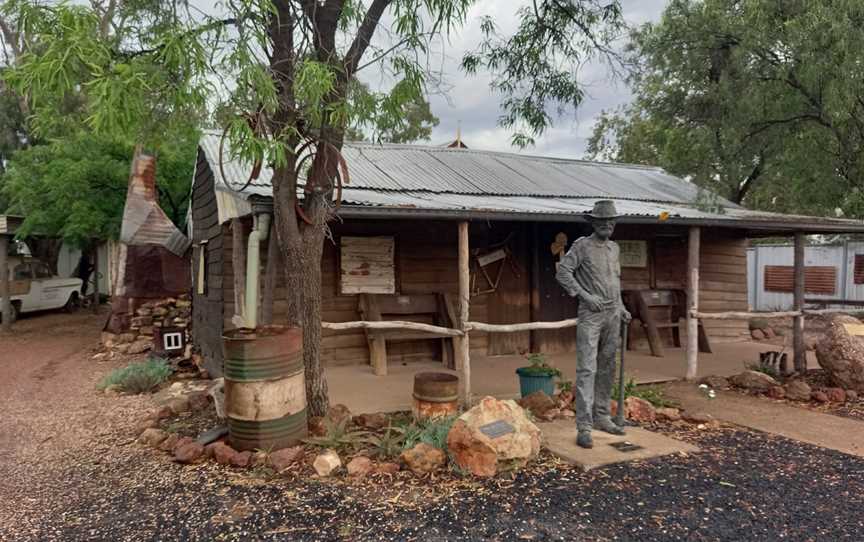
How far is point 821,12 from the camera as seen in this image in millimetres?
9633

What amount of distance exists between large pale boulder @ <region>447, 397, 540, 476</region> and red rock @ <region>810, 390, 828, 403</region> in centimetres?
407

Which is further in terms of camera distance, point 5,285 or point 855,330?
point 5,285

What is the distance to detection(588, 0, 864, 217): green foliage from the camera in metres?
9.76

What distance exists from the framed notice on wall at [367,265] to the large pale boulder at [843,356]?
5.44 meters

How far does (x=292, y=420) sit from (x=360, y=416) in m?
0.90

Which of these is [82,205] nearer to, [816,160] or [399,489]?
[399,489]

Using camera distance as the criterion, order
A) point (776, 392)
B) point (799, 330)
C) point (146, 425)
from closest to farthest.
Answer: point (146, 425), point (776, 392), point (799, 330)

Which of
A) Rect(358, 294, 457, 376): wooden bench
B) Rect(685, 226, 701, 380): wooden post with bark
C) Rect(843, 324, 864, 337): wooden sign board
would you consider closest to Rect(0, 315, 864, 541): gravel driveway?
Rect(685, 226, 701, 380): wooden post with bark

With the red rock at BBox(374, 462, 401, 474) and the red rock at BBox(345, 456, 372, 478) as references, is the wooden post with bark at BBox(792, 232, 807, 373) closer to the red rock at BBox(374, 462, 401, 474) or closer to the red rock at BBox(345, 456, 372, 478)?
the red rock at BBox(374, 462, 401, 474)

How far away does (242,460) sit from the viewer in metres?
4.47

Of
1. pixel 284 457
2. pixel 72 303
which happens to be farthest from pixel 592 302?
pixel 72 303

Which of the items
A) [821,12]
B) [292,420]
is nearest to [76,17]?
[292,420]

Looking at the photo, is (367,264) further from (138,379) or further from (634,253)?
(634,253)

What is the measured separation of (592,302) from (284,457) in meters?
2.66
